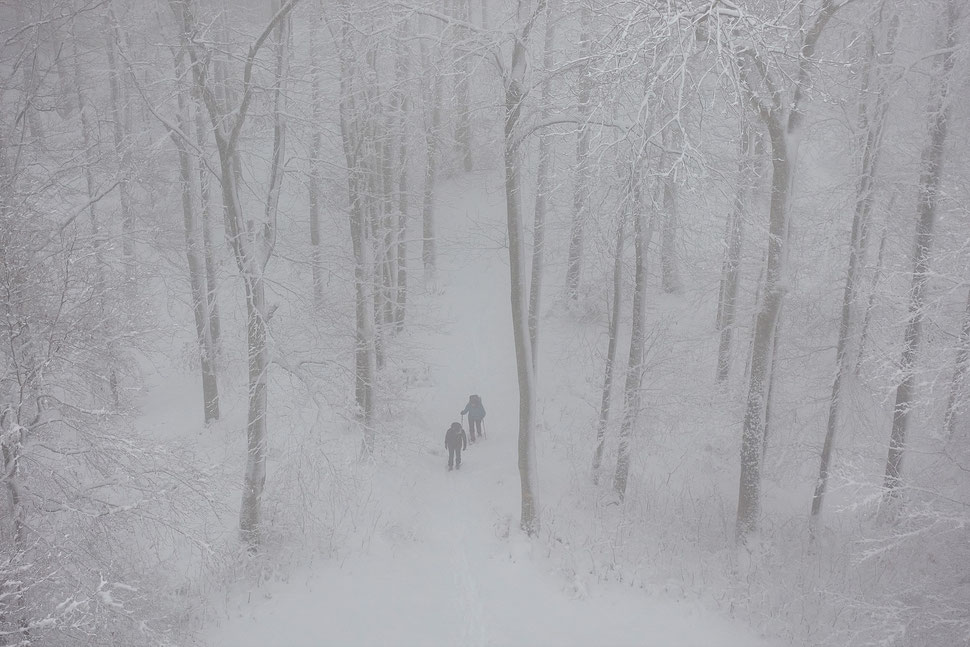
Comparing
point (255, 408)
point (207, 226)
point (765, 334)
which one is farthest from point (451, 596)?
point (207, 226)

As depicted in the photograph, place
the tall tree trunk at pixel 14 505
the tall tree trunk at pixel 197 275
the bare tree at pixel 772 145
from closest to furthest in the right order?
the tall tree trunk at pixel 14 505
the bare tree at pixel 772 145
the tall tree trunk at pixel 197 275

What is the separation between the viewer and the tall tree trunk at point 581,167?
7.70m

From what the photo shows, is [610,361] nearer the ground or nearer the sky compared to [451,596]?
nearer the sky

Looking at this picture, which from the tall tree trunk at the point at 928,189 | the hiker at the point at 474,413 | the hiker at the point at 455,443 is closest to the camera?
the tall tree trunk at the point at 928,189

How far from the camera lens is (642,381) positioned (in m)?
12.0

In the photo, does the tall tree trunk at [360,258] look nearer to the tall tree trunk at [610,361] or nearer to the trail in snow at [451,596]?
the trail in snow at [451,596]

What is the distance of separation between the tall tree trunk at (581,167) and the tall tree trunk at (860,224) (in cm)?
445

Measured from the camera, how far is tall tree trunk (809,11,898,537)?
9820 millimetres

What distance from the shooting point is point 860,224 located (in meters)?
10.4

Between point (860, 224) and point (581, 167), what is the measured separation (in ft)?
19.0

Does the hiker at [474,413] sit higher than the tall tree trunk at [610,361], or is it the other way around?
the tall tree trunk at [610,361]

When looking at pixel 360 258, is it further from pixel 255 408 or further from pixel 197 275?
pixel 255 408

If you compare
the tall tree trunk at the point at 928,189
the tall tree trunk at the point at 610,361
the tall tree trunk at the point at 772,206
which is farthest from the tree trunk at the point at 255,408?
the tall tree trunk at the point at 928,189

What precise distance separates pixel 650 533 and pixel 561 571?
2.30 m
